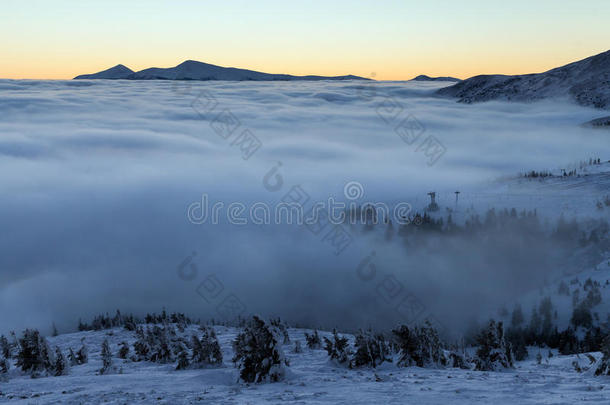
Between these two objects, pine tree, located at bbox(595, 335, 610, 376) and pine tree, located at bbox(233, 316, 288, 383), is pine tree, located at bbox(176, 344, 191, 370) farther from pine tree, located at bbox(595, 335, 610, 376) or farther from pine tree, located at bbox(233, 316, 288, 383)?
pine tree, located at bbox(595, 335, 610, 376)

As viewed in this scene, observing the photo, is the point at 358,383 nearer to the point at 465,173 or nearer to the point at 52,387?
the point at 52,387

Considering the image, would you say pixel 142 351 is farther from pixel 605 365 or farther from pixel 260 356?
pixel 605 365

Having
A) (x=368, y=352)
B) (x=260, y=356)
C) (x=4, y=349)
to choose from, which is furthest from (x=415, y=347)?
(x=4, y=349)

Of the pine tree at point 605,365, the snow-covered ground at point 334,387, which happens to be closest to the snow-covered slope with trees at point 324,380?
the snow-covered ground at point 334,387

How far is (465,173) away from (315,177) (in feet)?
194

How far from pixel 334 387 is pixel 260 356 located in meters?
4.13

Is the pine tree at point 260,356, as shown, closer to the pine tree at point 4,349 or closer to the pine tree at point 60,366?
the pine tree at point 60,366

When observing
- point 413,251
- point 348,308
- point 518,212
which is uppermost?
point 518,212

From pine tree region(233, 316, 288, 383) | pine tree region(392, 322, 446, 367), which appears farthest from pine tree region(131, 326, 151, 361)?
pine tree region(392, 322, 446, 367)

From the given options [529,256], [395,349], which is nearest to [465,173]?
[529,256]

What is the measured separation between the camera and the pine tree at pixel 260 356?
2394 centimetres

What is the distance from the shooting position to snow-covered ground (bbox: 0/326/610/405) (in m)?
19.4

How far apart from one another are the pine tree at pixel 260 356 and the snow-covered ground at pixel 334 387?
0.69 metres

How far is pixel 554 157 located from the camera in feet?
574
